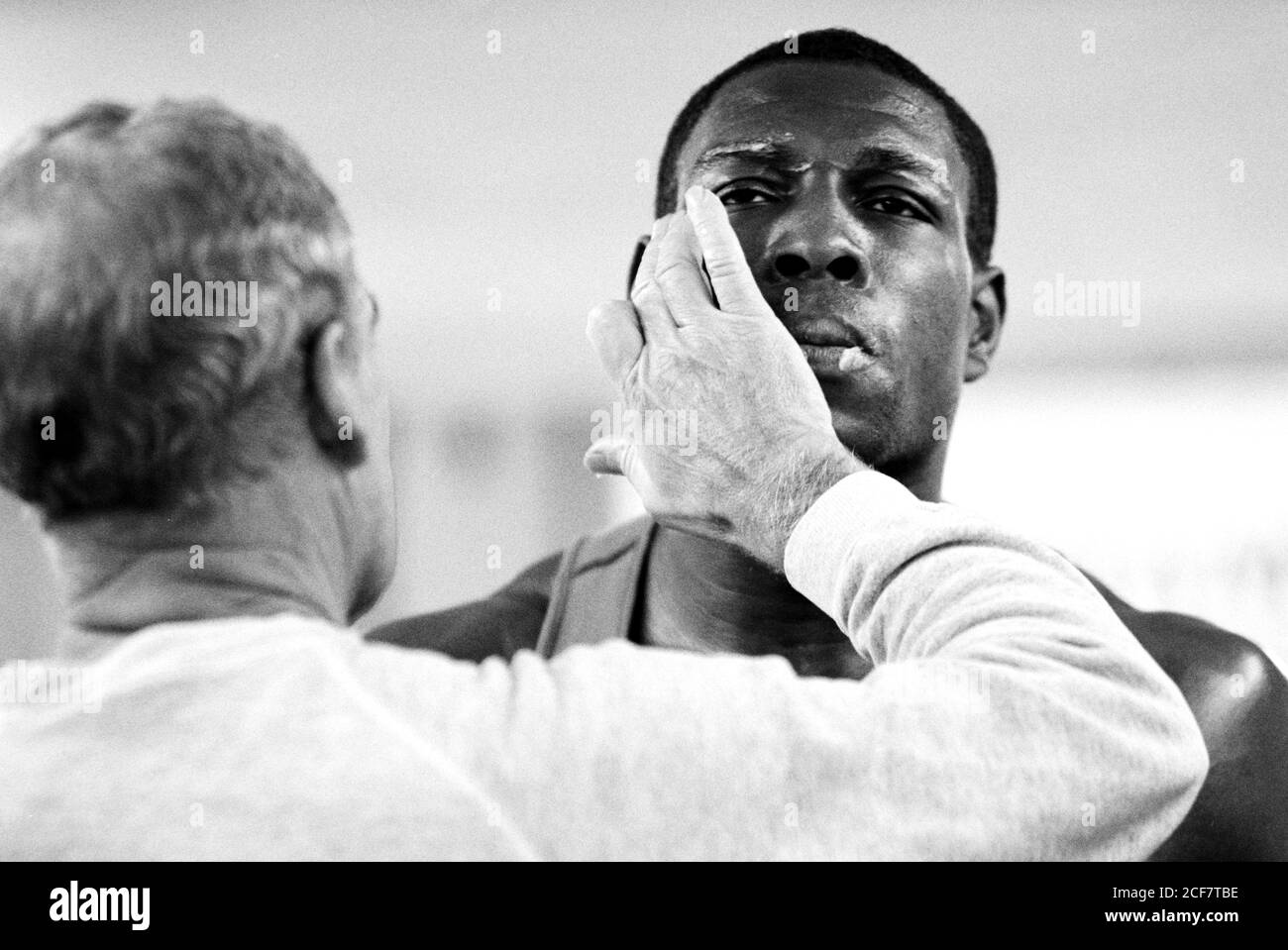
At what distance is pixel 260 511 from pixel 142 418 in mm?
75

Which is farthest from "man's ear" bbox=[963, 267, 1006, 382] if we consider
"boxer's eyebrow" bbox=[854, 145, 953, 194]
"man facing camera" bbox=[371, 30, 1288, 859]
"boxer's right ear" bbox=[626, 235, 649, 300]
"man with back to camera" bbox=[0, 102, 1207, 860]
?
"man with back to camera" bbox=[0, 102, 1207, 860]

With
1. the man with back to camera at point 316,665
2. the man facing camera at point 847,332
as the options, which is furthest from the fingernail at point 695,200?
the man with back to camera at point 316,665

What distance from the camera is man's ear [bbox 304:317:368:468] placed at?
2.45 feet

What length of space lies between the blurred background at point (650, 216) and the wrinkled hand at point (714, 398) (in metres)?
0.18

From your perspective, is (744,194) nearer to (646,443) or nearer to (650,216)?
(650,216)

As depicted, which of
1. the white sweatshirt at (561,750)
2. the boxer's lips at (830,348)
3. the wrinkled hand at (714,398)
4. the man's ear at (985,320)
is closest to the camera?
the white sweatshirt at (561,750)

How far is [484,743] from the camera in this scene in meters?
0.68

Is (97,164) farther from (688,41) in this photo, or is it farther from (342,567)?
(688,41)

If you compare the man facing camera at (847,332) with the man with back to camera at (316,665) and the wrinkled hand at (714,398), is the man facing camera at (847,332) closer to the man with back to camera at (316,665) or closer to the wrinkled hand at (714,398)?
the wrinkled hand at (714,398)

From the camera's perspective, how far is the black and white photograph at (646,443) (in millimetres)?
695

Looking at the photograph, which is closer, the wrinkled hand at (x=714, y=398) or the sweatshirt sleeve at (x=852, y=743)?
the sweatshirt sleeve at (x=852, y=743)

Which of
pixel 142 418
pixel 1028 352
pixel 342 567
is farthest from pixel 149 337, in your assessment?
pixel 1028 352

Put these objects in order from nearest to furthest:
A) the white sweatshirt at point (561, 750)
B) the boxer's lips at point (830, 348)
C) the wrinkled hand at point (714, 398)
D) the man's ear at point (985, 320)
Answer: the white sweatshirt at point (561, 750), the wrinkled hand at point (714, 398), the boxer's lips at point (830, 348), the man's ear at point (985, 320)
